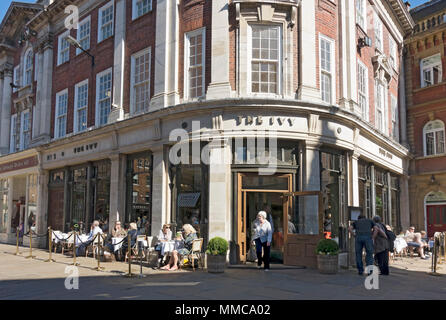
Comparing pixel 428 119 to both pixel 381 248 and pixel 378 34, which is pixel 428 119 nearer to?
pixel 378 34

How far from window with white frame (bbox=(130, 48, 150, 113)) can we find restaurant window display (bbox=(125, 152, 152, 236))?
207 centimetres

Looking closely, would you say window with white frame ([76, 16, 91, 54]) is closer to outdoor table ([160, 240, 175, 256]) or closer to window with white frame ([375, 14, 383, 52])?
outdoor table ([160, 240, 175, 256])

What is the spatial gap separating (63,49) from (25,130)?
241 inches

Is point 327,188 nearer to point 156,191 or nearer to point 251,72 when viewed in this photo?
point 251,72

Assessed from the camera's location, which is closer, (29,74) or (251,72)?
(251,72)

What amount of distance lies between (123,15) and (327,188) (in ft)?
37.4

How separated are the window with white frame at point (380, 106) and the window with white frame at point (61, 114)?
51.1 ft

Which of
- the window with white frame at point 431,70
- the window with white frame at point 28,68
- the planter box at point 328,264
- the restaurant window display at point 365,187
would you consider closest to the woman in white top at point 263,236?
the planter box at point 328,264

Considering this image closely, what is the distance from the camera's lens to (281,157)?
13.9 meters

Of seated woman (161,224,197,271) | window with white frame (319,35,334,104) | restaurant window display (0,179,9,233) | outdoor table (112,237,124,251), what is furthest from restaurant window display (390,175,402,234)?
restaurant window display (0,179,9,233)

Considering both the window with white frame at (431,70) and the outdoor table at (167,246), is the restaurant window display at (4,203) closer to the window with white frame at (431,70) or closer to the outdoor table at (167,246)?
the outdoor table at (167,246)

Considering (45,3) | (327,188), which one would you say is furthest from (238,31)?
(45,3)

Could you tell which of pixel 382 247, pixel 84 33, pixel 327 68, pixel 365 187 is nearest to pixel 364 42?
pixel 327 68

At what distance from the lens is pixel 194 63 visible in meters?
15.1
